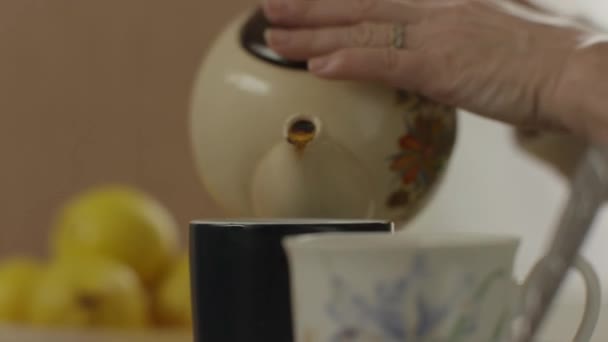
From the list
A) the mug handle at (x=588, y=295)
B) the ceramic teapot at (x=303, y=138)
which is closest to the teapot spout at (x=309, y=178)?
the ceramic teapot at (x=303, y=138)

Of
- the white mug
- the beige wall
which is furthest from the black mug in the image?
the beige wall

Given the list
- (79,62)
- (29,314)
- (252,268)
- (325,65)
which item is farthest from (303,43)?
(79,62)

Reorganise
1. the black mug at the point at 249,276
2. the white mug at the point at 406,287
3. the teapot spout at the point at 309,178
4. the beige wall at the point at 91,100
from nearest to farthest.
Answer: the white mug at the point at 406,287 < the black mug at the point at 249,276 < the teapot spout at the point at 309,178 < the beige wall at the point at 91,100

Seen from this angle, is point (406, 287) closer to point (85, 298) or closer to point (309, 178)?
point (309, 178)

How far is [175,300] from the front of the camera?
2.93ft

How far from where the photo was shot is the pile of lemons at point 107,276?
84 centimetres

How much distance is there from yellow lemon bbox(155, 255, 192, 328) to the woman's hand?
1.19ft

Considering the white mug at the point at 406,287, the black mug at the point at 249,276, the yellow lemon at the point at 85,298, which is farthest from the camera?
the yellow lemon at the point at 85,298

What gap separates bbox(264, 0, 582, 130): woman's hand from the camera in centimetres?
57

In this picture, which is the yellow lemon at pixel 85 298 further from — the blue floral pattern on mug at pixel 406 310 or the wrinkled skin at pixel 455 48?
the blue floral pattern on mug at pixel 406 310

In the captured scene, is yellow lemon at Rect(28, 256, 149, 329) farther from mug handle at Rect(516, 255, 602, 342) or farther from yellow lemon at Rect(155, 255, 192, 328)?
mug handle at Rect(516, 255, 602, 342)

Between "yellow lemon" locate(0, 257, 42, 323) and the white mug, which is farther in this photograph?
"yellow lemon" locate(0, 257, 42, 323)

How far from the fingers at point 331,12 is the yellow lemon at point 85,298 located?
34 centimetres

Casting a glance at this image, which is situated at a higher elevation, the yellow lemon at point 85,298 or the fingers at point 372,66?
the fingers at point 372,66
